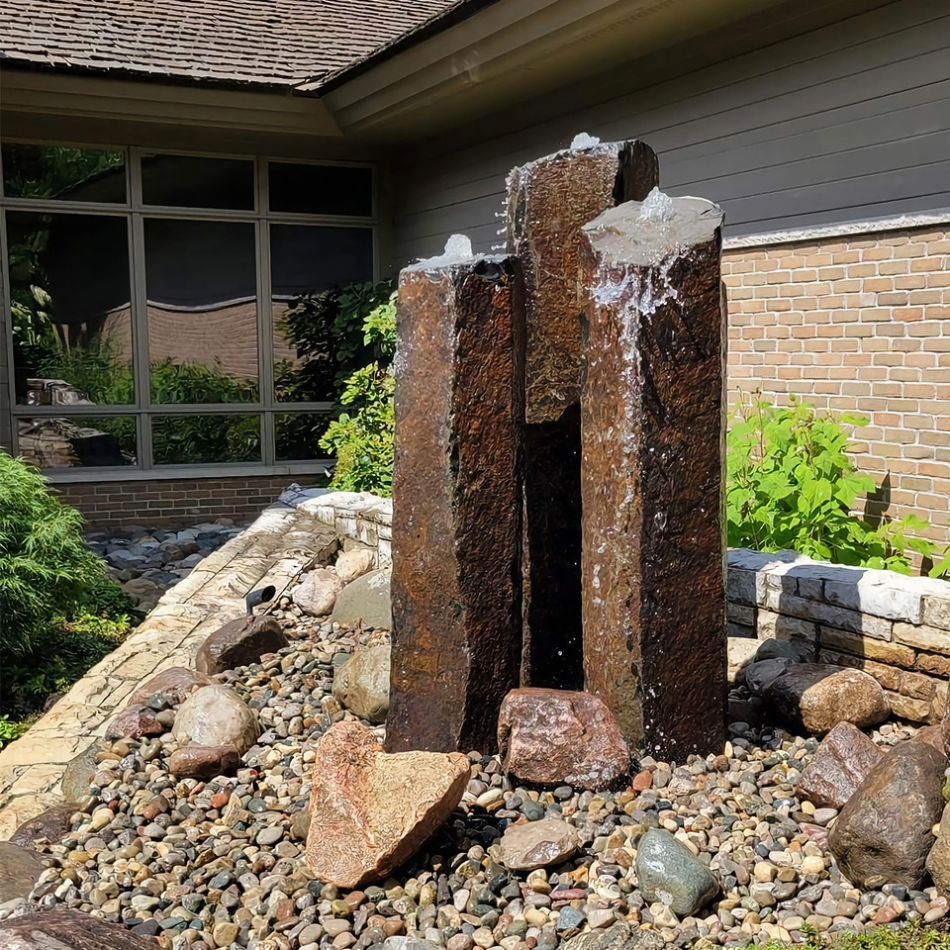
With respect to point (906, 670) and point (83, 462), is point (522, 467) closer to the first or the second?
point (906, 670)

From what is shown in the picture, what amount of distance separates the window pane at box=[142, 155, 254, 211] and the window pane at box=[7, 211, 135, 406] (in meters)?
0.49

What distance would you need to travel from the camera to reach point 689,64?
6727 millimetres

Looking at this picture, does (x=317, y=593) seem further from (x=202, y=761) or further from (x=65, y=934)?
(x=65, y=934)

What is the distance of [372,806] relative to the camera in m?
2.68

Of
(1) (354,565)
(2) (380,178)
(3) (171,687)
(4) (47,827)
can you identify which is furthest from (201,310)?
(4) (47,827)

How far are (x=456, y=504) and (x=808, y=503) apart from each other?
7.96 ft

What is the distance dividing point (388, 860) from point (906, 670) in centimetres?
208

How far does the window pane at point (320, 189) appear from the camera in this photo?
32.9ft

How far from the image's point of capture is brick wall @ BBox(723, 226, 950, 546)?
541cm

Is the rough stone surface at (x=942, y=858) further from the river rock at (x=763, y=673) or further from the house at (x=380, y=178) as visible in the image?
the house at (x=380, y=178)

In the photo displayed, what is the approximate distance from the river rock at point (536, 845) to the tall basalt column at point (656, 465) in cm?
46

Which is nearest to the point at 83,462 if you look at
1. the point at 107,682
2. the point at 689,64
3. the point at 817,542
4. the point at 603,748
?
the point at 107,682

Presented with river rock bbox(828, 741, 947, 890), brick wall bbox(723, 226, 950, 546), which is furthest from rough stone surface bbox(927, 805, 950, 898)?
brick wall bbox(723, 226, 950, 546)

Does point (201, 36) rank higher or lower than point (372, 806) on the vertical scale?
higher
